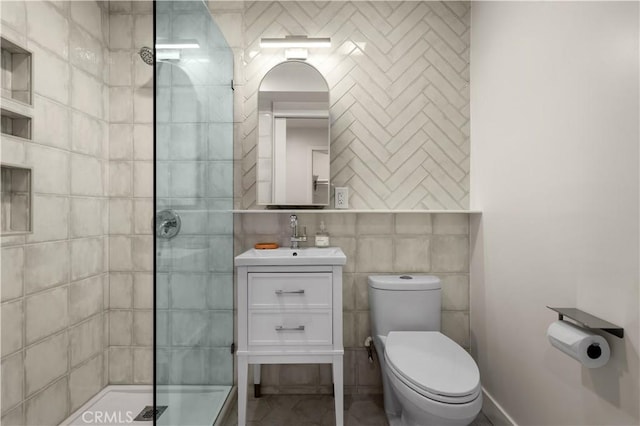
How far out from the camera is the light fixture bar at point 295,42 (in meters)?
1.97

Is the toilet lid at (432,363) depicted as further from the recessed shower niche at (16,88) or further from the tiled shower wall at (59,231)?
the recessed shower niche at (16,88)

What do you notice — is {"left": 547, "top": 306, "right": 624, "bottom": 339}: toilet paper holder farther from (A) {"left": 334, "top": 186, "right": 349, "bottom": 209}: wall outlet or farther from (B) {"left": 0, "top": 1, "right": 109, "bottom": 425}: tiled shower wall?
(B) {"left": 0, "top": 1, "right": 109, "bottom": 425}: tiled shower wall

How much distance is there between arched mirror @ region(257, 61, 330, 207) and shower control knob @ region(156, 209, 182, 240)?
0.79 metres

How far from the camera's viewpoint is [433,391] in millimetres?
1241

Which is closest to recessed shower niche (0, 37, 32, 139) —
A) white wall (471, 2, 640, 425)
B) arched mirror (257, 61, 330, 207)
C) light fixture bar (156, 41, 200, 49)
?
light fixture bar (156, 41, 200, 49)

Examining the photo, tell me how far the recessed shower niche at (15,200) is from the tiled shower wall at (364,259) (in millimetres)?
962

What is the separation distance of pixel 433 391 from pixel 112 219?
1908 mm

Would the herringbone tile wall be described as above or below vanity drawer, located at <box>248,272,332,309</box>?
above

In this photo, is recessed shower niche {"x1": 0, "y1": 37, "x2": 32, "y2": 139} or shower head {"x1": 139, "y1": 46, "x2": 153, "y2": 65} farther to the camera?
shower head {"x1": 139, "y1": 46, "x2": 153, "y2": 65}

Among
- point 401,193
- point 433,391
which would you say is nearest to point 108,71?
point 401,193

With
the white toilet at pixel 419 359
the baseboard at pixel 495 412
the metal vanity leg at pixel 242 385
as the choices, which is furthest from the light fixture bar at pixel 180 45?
the baseboard at pixel 495 412

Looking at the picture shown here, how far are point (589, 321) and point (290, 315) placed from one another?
3.64 feet

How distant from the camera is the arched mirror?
6.40 ft

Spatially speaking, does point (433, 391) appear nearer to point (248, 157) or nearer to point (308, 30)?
point (248, 157)
